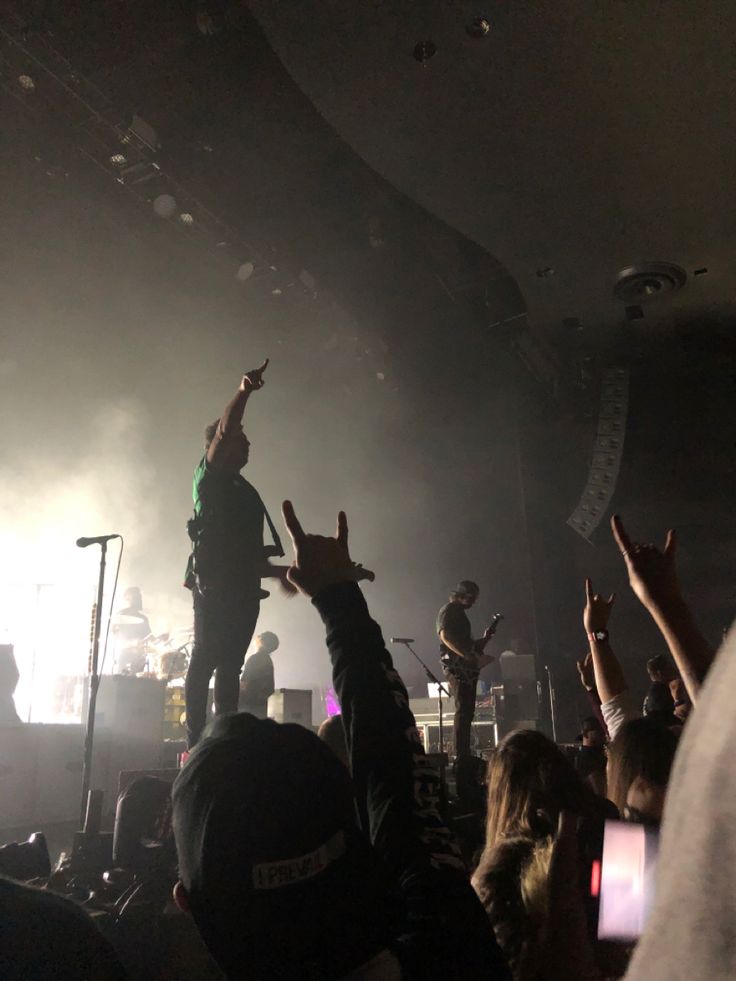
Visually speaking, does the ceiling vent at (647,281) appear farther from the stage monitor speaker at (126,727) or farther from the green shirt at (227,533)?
the stage monitor speaker at (126,727)

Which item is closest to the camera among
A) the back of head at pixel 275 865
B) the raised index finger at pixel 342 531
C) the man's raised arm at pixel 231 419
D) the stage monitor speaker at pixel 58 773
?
the back of head at pixel 275 865

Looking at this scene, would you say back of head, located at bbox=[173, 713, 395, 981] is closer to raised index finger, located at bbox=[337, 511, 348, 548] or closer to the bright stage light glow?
raised index finger, located at bbox=[337, 511, 348, 548]

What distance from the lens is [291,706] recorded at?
21.2 ft

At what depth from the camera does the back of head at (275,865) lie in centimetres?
88

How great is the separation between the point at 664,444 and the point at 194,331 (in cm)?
605

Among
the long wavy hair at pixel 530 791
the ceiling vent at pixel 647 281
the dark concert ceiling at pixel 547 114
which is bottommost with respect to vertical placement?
the long wavy hair at pixel 530 791

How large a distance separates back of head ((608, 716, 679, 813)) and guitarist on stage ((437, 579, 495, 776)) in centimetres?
339

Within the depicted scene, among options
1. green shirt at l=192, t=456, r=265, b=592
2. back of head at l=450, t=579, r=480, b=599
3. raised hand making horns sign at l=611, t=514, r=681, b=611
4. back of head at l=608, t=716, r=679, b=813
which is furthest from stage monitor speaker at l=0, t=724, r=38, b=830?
raised hand making horns sign at l=611, t=514, r=681, b=611

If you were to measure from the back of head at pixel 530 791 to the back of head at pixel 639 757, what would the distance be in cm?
23

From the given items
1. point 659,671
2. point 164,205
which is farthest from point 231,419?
point 164,205

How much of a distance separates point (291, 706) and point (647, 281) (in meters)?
5.31

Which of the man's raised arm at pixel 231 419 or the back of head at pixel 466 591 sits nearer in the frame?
the man's raised arm at pixel 231 419

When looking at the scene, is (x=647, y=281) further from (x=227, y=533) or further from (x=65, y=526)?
(x=65, y=526)

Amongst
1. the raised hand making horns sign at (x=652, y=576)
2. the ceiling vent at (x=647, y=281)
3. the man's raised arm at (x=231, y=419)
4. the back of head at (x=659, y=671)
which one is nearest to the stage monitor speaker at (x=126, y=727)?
the man's raised arm at (x=231, y=419)
